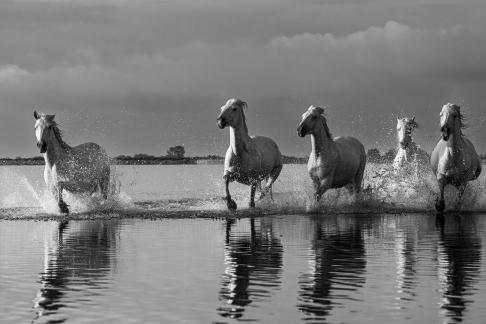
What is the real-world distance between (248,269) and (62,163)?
11.9 meters

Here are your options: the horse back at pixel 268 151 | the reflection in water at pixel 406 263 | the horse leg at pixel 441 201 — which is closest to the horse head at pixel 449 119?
the horse leg at pixel 441 201

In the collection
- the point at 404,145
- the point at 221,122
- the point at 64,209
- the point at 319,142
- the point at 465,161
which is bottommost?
the point at 64,209

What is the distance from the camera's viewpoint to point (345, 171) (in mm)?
26500

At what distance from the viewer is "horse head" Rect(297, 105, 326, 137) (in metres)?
25.6

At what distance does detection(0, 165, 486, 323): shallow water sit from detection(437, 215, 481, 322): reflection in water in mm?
19

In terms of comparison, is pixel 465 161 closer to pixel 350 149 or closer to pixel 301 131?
pixel 350 149

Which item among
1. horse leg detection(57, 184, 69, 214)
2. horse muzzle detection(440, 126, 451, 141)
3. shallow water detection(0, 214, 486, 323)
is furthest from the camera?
horse muzzle detection(440, 126, 451, 141)

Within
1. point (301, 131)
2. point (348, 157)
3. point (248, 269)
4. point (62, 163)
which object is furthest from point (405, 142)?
point (248, 269)

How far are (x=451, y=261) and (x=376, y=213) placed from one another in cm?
1098

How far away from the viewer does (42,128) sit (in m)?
24.6

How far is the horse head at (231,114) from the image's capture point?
83.7 feet

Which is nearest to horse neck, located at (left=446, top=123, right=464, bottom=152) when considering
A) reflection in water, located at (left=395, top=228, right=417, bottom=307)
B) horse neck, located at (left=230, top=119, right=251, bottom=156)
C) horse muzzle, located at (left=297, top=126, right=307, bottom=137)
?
horse muzzle, located at (left=297, top=126, right=307, bottom=137)

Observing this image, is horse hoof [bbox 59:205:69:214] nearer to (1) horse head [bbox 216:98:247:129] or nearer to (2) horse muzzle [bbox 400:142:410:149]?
(1) horse head [bbox 216:98:247:129]

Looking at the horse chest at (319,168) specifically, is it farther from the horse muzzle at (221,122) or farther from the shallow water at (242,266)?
the horse muzzle at (221,122)
